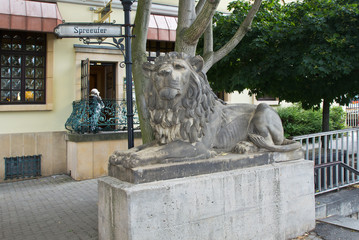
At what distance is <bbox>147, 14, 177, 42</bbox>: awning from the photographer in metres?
10.5

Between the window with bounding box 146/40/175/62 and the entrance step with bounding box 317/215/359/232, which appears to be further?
the window with bounding box 146/40/175/62

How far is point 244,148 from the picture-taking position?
4.25 metres

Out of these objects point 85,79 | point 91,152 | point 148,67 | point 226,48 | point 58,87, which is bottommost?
point 91,152

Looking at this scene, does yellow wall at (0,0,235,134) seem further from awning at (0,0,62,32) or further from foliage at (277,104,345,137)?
foliage at (277,104,345,137)

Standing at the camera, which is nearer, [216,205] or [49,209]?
[216,205]

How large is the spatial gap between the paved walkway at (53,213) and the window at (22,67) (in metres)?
2.62

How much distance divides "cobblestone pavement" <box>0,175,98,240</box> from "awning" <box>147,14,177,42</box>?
16.1ft

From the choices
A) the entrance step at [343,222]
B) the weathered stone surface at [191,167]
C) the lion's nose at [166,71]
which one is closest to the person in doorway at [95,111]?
the weathered stone surface at [191,167]

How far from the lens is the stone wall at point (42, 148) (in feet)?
31.2

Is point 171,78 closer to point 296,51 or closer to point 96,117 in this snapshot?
point 296,51

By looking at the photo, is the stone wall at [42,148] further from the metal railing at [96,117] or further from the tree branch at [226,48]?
the tree branch at [226,48]

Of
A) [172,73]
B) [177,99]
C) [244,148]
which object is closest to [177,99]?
[177,99]

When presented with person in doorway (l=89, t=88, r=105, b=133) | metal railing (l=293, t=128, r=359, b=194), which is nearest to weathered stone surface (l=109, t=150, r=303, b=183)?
metal railing (l=293, t=128, r=359, b=194)

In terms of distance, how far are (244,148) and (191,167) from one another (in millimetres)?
922
